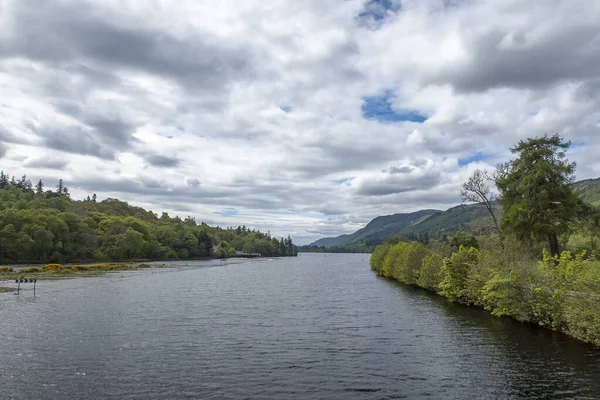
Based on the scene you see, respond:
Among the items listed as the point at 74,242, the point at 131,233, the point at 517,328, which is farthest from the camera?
the point at 131,233

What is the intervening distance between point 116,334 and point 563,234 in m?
52.4

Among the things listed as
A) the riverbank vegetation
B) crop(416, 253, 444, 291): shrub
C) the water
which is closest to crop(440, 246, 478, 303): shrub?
the riverbank vegetation

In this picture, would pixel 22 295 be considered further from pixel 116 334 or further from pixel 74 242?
pixel 74 242

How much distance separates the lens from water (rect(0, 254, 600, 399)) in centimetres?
1983

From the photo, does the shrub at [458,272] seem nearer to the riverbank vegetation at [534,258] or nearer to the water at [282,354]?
the riverbank vegetation at [534,258]

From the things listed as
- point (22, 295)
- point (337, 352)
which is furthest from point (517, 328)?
point (22, 295)

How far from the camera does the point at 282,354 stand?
86.3ft

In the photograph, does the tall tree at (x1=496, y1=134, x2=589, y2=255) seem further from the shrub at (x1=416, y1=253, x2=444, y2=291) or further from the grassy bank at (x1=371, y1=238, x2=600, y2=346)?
the shrub at (x1=416, y1=253, x2=444, y2=291)

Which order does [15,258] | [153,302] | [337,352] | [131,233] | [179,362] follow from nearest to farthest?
[179,362]
[337,352]
[153,302]
[15,258]
[131,233]

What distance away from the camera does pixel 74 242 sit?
15175cm

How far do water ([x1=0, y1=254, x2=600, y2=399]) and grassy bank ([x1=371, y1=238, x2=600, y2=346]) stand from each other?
4.71 feet

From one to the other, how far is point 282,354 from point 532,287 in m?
21.6

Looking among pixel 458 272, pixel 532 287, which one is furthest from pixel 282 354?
pixel 458 272

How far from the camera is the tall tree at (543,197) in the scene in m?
47.4
